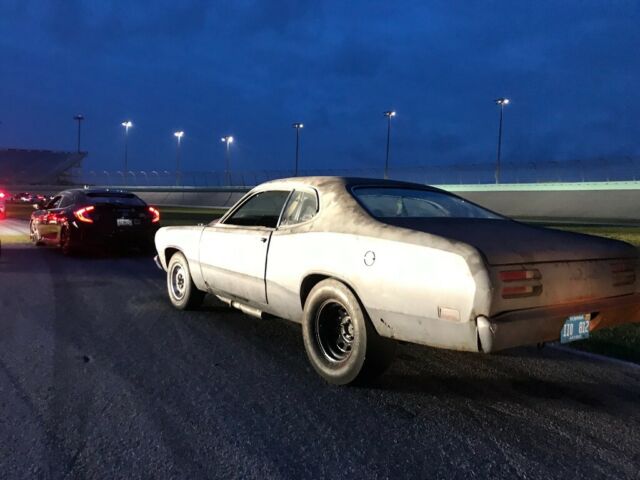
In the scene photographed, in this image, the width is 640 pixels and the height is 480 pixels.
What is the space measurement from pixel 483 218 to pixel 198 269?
117 inches

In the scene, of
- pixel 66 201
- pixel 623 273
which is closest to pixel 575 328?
pixel 623 273

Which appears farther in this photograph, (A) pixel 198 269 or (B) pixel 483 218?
(A) pixel 198 269

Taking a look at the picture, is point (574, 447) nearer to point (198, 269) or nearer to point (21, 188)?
point (198, 269)

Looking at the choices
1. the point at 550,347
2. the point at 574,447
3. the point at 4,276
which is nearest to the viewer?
the point at 574,447

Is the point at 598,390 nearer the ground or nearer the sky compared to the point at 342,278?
nearer the ground

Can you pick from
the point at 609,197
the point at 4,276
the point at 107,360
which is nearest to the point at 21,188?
the point at 609,197

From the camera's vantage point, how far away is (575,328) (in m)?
3.68

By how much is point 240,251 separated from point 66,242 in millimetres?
7881

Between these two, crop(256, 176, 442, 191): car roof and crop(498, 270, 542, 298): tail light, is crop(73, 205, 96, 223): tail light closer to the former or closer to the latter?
crop(256, 176, 442, 191): car roof

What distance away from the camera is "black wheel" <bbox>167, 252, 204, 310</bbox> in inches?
246

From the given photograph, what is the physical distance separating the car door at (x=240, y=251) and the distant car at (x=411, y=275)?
21 mm

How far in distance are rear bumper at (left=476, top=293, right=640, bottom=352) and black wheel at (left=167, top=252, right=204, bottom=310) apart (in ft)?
12.4

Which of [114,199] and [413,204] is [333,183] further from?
[114,199]

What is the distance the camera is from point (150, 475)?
2.77 meters
